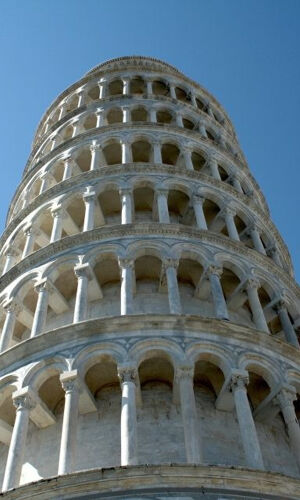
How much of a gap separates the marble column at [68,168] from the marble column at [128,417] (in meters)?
10.4

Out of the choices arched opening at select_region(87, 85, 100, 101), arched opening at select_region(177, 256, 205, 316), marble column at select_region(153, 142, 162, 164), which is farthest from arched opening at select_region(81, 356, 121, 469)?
arched opening at select_region(87, 85, 100, 101)

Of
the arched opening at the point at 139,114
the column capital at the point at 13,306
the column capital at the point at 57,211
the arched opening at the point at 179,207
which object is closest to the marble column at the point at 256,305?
the arched opening at the point at 179,207

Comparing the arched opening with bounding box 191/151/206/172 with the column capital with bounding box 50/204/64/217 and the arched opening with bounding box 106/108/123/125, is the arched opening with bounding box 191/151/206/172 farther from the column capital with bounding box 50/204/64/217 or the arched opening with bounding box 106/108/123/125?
the column capital with bounding box 50/204/64/217

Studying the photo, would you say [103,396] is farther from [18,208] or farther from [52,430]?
[18,208]

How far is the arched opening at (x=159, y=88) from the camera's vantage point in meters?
29.6

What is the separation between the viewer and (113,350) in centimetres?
1355

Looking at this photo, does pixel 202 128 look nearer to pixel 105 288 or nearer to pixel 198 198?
pixel 198 198

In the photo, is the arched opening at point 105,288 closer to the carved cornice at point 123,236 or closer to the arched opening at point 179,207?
the carved cornice at point 123,236

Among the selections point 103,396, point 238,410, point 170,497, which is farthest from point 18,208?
point 170,497

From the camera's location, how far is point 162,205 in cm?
1923

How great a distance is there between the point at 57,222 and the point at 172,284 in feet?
16.9

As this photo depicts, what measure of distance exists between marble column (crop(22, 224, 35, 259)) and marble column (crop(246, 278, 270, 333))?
6.45 m

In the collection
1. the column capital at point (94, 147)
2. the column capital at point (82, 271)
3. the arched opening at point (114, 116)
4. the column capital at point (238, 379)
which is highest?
the arched opening at point (114, 116)

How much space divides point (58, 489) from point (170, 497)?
172cm
